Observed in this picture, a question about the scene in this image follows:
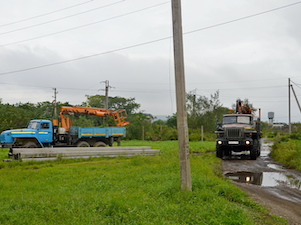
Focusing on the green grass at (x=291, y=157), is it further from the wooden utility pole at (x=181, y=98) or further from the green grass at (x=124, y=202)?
the wooden utility pole at (x=181, y=98)

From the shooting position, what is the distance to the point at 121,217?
6145mm

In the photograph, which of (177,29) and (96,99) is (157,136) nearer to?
(96,99)

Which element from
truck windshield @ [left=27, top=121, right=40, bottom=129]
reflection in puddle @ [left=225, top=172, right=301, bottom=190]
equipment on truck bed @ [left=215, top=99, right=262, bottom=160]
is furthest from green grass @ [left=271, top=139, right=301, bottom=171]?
truck windshield @ [left=27, top=121, right=40, bottom=129]

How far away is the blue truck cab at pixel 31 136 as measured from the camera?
1959cm

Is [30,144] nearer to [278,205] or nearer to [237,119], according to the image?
[237,119]

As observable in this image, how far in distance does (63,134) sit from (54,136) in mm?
656

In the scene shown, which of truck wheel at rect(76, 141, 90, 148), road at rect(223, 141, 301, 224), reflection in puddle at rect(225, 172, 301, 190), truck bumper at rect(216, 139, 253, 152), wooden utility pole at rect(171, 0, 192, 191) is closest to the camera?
road at rect(223, 141, 301, 224)

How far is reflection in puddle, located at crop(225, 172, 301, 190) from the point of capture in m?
10.7

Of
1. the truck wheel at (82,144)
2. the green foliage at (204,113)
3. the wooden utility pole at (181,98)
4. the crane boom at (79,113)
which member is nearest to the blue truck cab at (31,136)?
the crane boom at (79,113)

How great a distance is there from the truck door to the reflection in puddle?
1258 centimetres

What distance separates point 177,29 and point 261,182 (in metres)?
6.01

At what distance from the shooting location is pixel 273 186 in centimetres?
1028

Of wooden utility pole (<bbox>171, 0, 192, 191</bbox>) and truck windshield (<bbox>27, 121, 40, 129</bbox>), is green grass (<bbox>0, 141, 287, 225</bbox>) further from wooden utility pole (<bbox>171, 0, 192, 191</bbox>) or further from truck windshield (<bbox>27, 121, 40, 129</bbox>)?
truck windshield (<bbox>27, 121, 40, 129</bbox>)

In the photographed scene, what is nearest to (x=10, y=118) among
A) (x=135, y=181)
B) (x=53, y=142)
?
(x=53, y=142)
